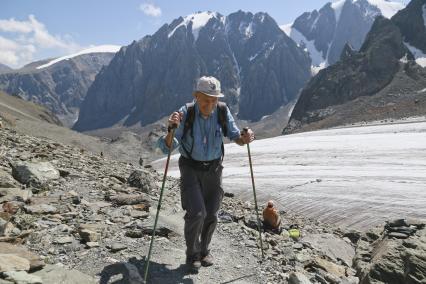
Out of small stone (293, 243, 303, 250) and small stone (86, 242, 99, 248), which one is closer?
small stone (86, 242, 99, 248)

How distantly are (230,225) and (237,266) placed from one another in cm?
279

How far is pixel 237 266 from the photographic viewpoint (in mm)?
8594

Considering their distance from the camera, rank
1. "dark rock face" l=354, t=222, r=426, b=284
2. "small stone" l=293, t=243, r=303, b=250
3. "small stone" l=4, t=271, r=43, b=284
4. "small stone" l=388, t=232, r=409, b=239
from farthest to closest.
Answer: "small stone" l=293, t=243, r=303, b=250 < "small stone" l=388, t=232, r=409, b=239 < "dark rock face" l=354, t=222, r=426, b=284 < "small stone" l=4, t=271, r=43, b=284

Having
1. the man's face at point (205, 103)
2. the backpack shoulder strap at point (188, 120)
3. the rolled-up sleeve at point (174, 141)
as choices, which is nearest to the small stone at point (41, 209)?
the rolled-up sleeve at point (174, 141)

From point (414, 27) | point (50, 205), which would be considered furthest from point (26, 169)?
point (414, 27)

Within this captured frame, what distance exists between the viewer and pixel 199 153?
785 centimetres

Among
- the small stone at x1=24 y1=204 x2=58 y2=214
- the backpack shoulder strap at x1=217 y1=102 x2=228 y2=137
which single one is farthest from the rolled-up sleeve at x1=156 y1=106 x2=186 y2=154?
the small stone at x1=24 y1=204 x2=58 y2=214

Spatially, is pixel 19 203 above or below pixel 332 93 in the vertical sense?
below

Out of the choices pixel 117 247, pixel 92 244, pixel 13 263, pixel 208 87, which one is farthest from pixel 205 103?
pixel 13 263

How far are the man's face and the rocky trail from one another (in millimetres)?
2633

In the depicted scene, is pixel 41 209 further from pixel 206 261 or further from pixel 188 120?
pixel 188 120

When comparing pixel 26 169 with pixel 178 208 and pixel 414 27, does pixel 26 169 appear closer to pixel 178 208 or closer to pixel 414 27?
pixel 178 208

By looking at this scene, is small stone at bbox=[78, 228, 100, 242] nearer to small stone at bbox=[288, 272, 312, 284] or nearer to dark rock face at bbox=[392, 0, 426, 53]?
small stone at bbox=[288, 272, 312, 284]

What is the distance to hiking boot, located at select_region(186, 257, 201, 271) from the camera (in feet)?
25.8
